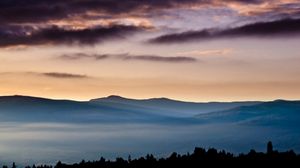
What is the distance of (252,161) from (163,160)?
36.0 ft

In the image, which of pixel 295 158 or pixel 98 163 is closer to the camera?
pixel 295 158

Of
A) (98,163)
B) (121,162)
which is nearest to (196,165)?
(121,162)

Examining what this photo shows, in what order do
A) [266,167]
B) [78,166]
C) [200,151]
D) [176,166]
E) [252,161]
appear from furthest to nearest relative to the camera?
[78,166]
[200,151]
[176,166]
[252,161]
[266,167]

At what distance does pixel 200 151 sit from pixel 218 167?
28.3 feet

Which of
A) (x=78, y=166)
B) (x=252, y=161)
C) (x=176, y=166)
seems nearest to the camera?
(x=252, y=161)

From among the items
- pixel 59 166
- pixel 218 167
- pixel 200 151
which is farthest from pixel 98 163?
pixel 218 167

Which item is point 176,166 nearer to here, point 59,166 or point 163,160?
point 163,160

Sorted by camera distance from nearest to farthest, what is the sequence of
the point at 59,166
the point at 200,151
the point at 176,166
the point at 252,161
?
1. the point at 252,161
2. the point at 176,166
3. the point at 200,151
4. the point at 59,166

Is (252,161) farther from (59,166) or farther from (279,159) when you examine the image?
(59,166)

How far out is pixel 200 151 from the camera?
204 feet

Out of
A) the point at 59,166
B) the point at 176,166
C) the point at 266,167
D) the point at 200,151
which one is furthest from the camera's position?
the point at 59,166

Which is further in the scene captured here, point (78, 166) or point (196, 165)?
point (78, 166)

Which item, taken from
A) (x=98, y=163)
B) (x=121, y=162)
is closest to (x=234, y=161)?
(x=121, y=162)

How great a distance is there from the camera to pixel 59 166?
74.7 m
